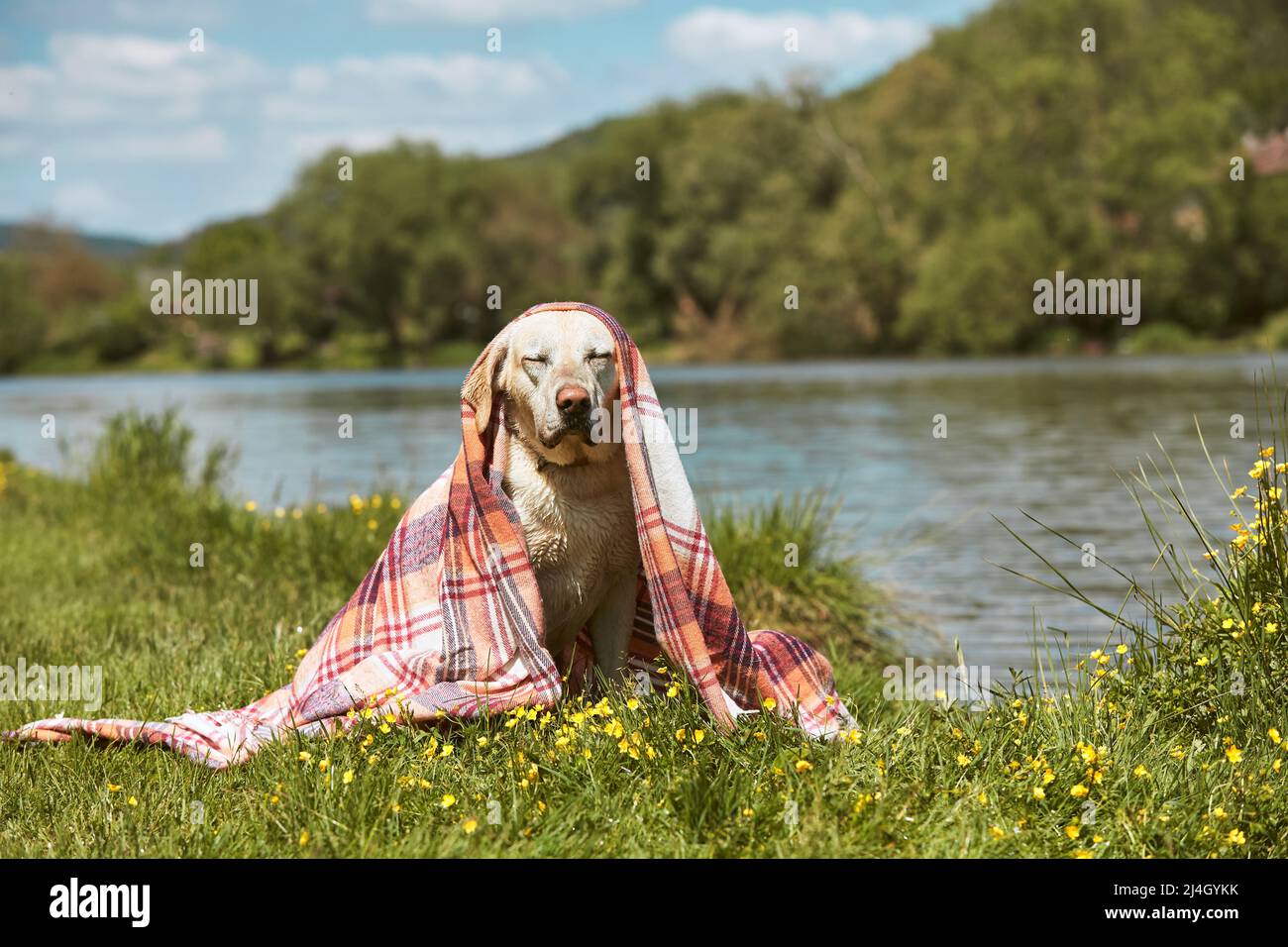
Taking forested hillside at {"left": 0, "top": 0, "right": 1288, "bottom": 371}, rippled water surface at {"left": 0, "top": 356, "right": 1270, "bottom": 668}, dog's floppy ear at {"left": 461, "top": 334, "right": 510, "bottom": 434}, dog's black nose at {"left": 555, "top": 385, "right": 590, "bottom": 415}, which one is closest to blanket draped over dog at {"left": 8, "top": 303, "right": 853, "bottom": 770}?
dog's floppy ear at {"left": 461, "top": 334, "right": 510, "bottom": 434}

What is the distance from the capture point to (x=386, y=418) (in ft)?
101

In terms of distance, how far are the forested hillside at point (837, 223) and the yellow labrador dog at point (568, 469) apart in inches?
1972

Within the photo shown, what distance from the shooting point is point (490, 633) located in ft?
15.9

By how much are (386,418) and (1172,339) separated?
34645 millimetres

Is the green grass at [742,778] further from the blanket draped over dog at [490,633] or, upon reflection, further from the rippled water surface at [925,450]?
the rippled water surface at [925,450]

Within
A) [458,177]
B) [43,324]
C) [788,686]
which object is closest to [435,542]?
[788,686]

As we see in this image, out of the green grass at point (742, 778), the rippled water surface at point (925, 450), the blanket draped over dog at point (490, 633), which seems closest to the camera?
the green grass at point (742, 778)

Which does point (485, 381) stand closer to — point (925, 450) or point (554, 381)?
point (554, 381)

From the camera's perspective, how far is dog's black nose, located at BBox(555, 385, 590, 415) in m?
4.42

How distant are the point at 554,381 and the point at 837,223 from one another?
55.1m

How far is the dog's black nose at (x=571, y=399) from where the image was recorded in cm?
442

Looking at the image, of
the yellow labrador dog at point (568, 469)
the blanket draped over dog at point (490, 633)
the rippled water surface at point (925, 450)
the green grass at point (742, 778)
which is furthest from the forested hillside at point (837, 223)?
the yellow labrador dog at point (568, 469)
